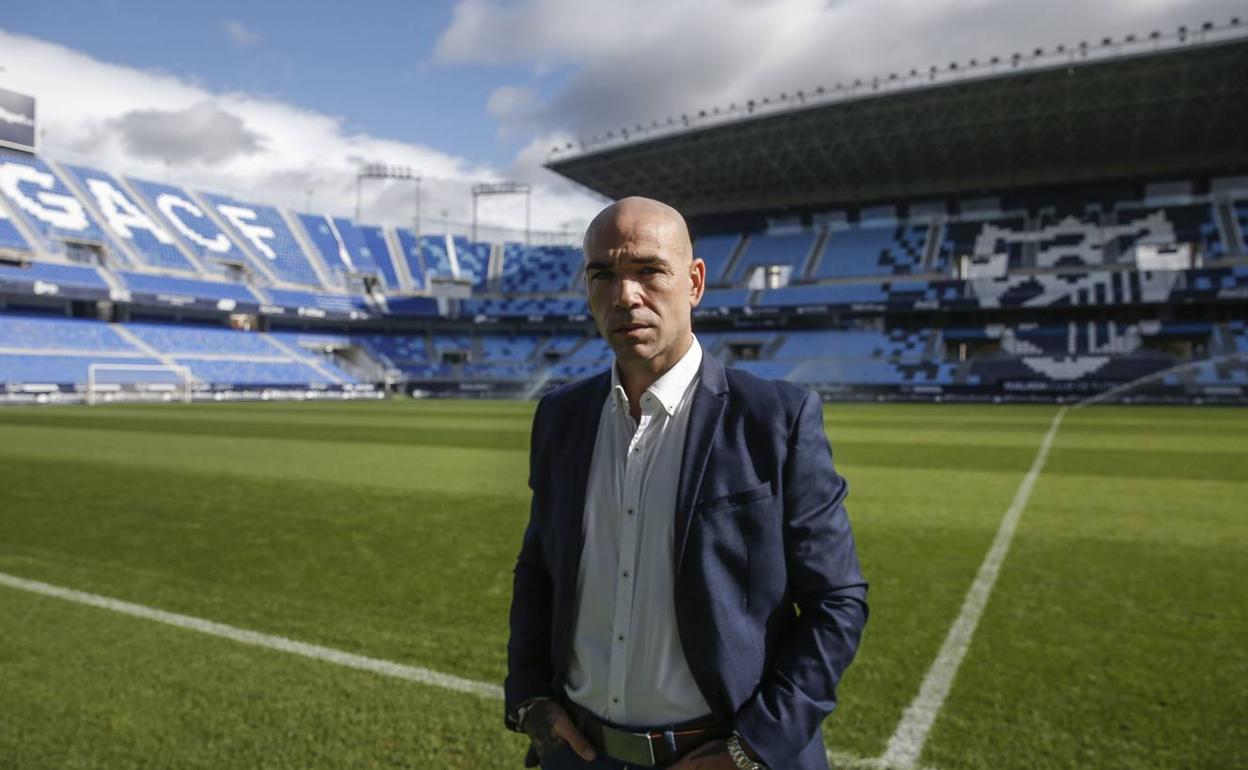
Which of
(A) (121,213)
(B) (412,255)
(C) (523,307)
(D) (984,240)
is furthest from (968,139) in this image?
(A) (121,213)

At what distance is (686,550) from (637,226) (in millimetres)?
642

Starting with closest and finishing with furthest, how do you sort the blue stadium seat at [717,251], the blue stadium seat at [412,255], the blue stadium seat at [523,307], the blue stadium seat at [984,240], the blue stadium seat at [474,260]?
1. the blue stadium seat at [984,240]
2. the blue stadium seat at [717,251]
3. the blue stadium seat at [523,307]
4. the blue stadium seat at [412,255]
5. the blue stadium seat at [474,260]

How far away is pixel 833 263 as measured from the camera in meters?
48.8

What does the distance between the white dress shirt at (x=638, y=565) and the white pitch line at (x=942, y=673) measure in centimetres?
192

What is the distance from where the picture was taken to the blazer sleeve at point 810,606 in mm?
1527

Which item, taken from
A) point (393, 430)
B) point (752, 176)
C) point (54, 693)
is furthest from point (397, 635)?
point (752, 176)

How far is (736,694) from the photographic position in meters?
1.60

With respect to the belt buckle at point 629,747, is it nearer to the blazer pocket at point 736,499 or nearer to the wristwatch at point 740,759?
the wristwatch at point 740,759

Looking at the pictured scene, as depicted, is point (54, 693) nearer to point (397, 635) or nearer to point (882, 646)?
point (397, 635)

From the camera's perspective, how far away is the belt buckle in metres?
1.65

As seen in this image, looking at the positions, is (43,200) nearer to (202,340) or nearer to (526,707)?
(202,340)

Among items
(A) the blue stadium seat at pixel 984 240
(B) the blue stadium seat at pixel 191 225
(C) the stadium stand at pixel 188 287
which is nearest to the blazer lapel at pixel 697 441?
(C) the stadium stand at pixel 188 287

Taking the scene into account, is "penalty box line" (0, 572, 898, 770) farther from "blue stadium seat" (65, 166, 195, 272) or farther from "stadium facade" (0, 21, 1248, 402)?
"blue stadium seat" (65, 166, 195, 272)

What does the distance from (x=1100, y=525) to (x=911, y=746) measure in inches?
227
